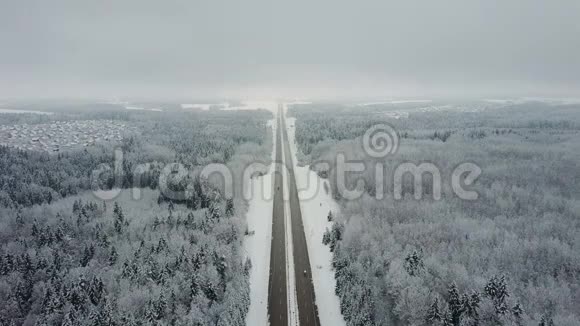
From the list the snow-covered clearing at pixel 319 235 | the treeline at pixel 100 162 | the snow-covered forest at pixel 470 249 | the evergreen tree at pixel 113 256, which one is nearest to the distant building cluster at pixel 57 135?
the treeline at pixel 100 162

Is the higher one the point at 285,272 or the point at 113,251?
the point at 113,251

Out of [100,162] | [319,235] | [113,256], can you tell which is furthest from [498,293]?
[100,162]

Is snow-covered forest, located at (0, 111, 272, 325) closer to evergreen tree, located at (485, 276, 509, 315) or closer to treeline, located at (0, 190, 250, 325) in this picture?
treeline, located at (0, 190, 250, 325)

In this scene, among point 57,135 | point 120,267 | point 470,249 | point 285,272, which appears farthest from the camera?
point 57,135

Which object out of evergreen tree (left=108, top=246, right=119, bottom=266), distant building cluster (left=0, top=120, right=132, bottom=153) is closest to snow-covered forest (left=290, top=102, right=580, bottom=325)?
evergreen tree (left=108, top=246, right=119, bottom=266)

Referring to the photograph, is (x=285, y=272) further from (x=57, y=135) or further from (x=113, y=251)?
(x=57, y=135)

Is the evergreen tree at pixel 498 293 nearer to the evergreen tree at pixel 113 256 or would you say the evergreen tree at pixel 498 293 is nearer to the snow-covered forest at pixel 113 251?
the snow-covered forest at pixel 113 251

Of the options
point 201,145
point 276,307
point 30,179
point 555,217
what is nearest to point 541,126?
point 555,217

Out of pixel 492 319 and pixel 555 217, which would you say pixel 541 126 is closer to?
pixel 555 217
